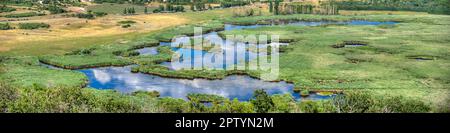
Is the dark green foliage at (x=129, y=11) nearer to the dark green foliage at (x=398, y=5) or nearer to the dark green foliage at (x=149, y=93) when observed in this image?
the dark green foliage at (x=398, y=5)

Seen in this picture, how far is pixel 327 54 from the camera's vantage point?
59625 mm

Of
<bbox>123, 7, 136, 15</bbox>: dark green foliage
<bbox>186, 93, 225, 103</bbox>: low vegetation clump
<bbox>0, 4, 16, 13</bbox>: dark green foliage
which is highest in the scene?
<bbox>0, 4, 16, 13</bbox>: dark green foliage

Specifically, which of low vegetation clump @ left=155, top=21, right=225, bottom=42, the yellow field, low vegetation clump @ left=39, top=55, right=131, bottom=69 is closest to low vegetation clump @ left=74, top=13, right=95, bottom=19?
the yellow field

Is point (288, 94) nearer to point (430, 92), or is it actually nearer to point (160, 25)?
point (430, 92)

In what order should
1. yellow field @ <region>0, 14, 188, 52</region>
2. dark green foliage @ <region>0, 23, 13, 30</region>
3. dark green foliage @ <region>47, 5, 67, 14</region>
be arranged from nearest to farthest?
yellow field @ <region>0, 14, 188, 52</region>, dark green foliage @ <region>0, 23, 13, 30</region>, dark green foliage @ <region>47, 5, 67, 14</region>

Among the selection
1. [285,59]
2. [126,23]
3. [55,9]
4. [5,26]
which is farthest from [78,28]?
[285,59]

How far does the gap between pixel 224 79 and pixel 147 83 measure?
285 inches

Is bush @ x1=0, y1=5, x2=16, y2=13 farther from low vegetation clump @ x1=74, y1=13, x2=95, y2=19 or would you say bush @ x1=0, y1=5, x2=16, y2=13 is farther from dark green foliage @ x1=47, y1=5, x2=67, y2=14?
low vegetation clump @ x1=74, y1=13, x2=95, y2=19

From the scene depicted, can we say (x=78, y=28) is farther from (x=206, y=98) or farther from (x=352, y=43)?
(x=206, y=98)

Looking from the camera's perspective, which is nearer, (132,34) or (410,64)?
(410,64)

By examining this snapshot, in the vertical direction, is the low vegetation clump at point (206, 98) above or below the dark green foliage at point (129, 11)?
below

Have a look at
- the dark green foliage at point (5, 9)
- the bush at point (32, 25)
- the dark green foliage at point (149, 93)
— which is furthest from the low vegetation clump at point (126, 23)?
the dark green foliage at point (149, 93)
